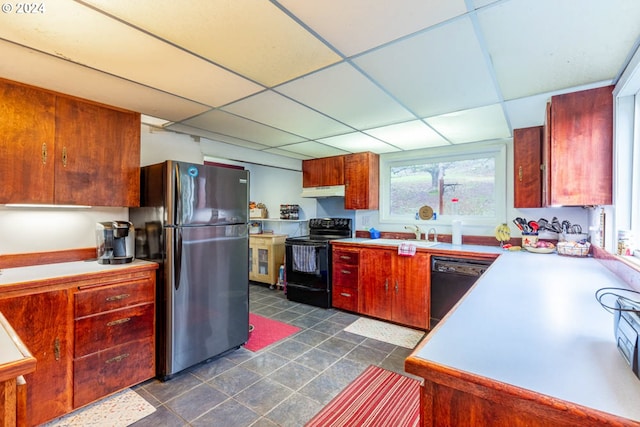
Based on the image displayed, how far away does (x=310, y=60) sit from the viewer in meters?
1.65

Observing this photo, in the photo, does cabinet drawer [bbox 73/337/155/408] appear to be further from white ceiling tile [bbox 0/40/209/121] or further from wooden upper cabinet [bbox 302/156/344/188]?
wooden upper cabinet [bbox 302/156/344/188]

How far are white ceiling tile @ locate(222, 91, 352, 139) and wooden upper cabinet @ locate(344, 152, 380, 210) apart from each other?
3.36ft

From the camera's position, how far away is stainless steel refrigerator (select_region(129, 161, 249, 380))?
221 centimetres

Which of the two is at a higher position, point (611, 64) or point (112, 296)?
point (611, 64)

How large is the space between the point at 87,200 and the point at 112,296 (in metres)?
0.78

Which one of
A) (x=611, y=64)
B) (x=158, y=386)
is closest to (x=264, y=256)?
(x=158, y=386)

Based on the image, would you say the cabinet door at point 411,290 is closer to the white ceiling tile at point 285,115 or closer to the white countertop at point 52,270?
the white ceiling tile at point 285,115

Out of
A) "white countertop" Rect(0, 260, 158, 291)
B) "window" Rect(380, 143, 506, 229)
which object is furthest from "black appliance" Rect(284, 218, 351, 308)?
"white countertop" Rect(0, 260, 158, 291)

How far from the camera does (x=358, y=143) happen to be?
3574 mm

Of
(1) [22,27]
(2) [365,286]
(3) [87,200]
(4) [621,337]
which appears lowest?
(2) [365,286]

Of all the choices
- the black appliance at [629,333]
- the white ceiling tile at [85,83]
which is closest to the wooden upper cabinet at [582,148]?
the black appliance at [629,333]

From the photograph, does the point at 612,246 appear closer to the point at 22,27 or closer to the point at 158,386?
the point at 158,386

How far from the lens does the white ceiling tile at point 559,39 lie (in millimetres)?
1229

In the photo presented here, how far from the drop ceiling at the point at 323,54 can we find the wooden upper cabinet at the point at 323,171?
65.9 inches
